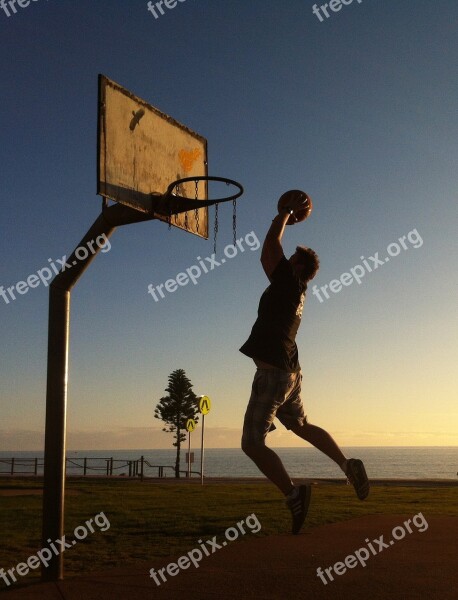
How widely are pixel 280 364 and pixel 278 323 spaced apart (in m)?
0.33

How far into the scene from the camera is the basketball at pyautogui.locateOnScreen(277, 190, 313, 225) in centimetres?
528

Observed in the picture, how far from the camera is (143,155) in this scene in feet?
21.3

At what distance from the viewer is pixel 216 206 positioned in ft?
22.4

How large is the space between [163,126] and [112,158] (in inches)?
43.4

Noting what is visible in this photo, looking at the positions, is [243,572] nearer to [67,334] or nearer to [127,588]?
[127,588]

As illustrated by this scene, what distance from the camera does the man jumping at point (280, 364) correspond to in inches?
195

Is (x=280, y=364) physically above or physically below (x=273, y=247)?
below

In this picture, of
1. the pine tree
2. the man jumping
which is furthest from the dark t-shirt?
the pine tree

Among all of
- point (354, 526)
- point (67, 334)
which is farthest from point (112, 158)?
point (354, 526)

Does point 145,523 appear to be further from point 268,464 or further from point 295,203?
point 295,203

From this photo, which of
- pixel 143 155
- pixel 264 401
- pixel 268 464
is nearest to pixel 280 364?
pixel 264 401

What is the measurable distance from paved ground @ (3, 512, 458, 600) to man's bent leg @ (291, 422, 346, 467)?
2.72 ft

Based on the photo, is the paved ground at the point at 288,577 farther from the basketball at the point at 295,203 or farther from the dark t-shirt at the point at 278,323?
the basketball at the point at 295,203

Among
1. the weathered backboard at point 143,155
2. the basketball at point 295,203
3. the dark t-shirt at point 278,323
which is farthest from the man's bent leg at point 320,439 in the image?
the weathered backboard at point 143,155
